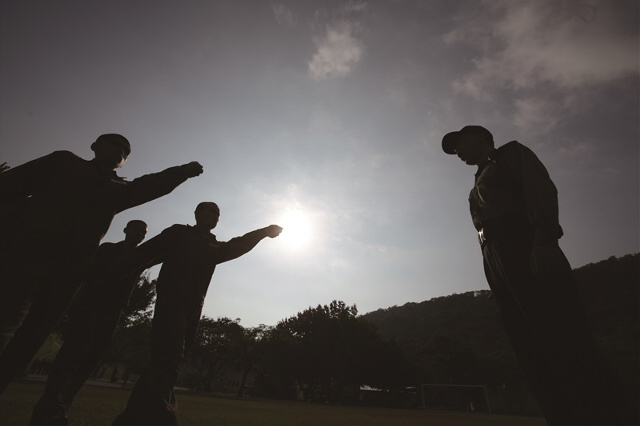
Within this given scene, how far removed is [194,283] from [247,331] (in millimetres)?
60534

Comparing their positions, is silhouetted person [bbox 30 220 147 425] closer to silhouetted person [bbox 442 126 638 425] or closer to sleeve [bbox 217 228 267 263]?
sleeve [bbox 217 228 267 263]

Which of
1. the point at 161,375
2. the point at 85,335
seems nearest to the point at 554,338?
the point at 161,375

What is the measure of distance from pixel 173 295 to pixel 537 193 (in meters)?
3.47

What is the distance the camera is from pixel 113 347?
124ft

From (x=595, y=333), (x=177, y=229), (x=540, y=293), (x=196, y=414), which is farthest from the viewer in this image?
(x=595, y=333)

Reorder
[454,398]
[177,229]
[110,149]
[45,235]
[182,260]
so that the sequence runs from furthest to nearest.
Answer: [454,398] < [177,229] < [182,260] < [110,149] < [45,235]

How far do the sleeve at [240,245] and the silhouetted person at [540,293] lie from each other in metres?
3.03

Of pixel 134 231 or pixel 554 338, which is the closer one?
pixel 554 338

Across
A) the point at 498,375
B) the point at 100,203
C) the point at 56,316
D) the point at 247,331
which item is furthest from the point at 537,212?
the point at 247,331

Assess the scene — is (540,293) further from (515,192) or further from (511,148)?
(511,148)

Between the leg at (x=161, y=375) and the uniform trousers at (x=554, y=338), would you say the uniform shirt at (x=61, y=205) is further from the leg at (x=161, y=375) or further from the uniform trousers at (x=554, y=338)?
the uniform trousers at (x=554, y=338)

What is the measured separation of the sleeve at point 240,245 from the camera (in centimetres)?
428

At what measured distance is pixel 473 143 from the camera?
3.04 meters

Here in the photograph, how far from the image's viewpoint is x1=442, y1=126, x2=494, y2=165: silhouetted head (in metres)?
3.01
